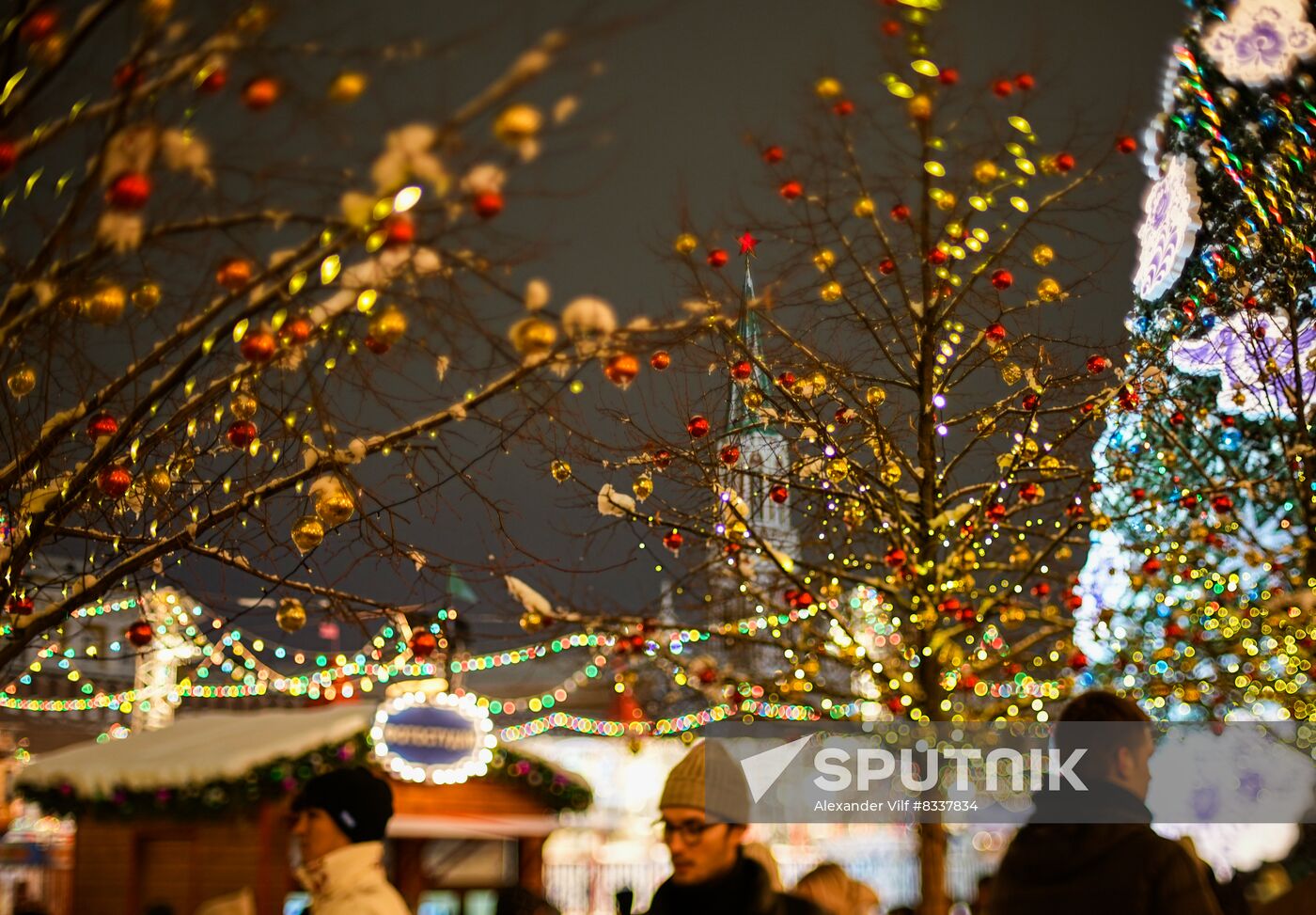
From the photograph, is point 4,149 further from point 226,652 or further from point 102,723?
point 102,723

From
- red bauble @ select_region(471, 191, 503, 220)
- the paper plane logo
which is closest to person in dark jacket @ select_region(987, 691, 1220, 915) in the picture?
red bauble @ select_region(471, 191, 503, 220)

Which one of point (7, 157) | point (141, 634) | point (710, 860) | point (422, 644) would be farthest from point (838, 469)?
point (7, 157)

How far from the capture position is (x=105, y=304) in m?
3.69

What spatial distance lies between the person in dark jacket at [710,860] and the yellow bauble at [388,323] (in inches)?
62.7

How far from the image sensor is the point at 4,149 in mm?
3010

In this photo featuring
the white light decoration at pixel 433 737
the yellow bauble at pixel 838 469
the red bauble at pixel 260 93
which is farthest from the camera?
the white light decoration at pixel 433 737

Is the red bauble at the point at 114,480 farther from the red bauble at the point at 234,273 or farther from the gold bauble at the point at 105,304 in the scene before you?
the red bauble at the point at 234,273

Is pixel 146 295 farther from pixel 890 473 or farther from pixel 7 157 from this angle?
pixel 890 473

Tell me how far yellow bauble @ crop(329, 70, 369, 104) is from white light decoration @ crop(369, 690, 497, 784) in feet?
23.3

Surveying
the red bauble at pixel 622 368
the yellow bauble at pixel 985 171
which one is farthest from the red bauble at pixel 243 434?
the yellow bauble at pixel 985 171

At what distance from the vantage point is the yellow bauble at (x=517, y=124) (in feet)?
10.0

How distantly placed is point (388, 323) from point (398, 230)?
633 mm

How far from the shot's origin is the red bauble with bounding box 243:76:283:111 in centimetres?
304

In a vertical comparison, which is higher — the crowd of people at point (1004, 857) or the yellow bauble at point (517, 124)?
the yellow bauble at point (517, 124)
